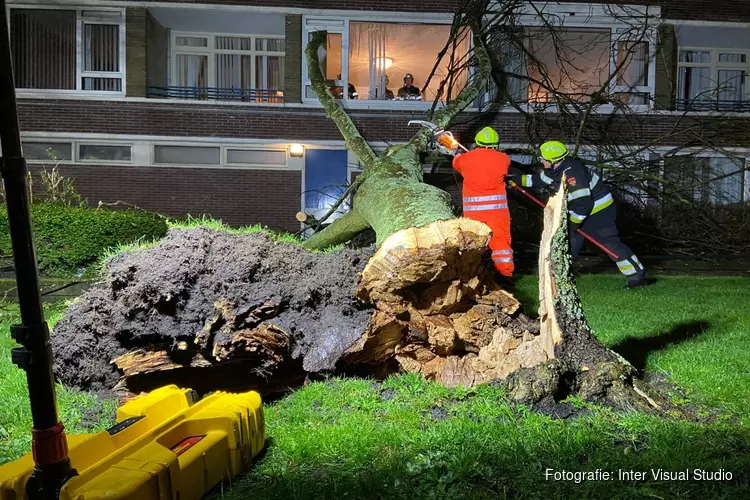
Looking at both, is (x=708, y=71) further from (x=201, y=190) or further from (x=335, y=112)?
(x=201, y=190)

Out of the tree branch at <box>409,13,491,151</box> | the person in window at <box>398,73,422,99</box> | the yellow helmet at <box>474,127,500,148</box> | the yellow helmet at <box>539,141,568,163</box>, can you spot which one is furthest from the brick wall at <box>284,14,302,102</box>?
the yellow helmet at <box>539,141,568,163</box>

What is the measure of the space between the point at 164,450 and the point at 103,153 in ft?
38.4

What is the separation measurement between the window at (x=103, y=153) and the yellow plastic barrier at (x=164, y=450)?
10.7m

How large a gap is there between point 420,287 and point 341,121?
527 centimetres

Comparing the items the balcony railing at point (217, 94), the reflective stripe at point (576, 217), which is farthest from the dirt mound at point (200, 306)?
the balcony railing at point (217, 94)

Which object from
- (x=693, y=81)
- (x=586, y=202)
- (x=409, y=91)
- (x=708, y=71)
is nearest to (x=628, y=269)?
(x=586, y=202)

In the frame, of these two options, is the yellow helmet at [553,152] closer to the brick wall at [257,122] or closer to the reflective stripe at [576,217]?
the reflective stripe at [576,217]

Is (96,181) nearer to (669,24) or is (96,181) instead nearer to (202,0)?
(202,0)

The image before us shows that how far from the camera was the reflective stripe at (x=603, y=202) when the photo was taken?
7.08m

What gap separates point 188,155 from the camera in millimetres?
12570

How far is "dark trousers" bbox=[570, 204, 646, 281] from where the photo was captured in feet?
23.7

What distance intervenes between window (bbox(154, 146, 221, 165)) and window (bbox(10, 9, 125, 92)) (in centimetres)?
175

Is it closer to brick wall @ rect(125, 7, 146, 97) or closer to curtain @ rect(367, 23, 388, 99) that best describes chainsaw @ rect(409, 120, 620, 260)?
curtain @ rect(367, 23, 388, 99)

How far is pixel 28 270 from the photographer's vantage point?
5.88ft
